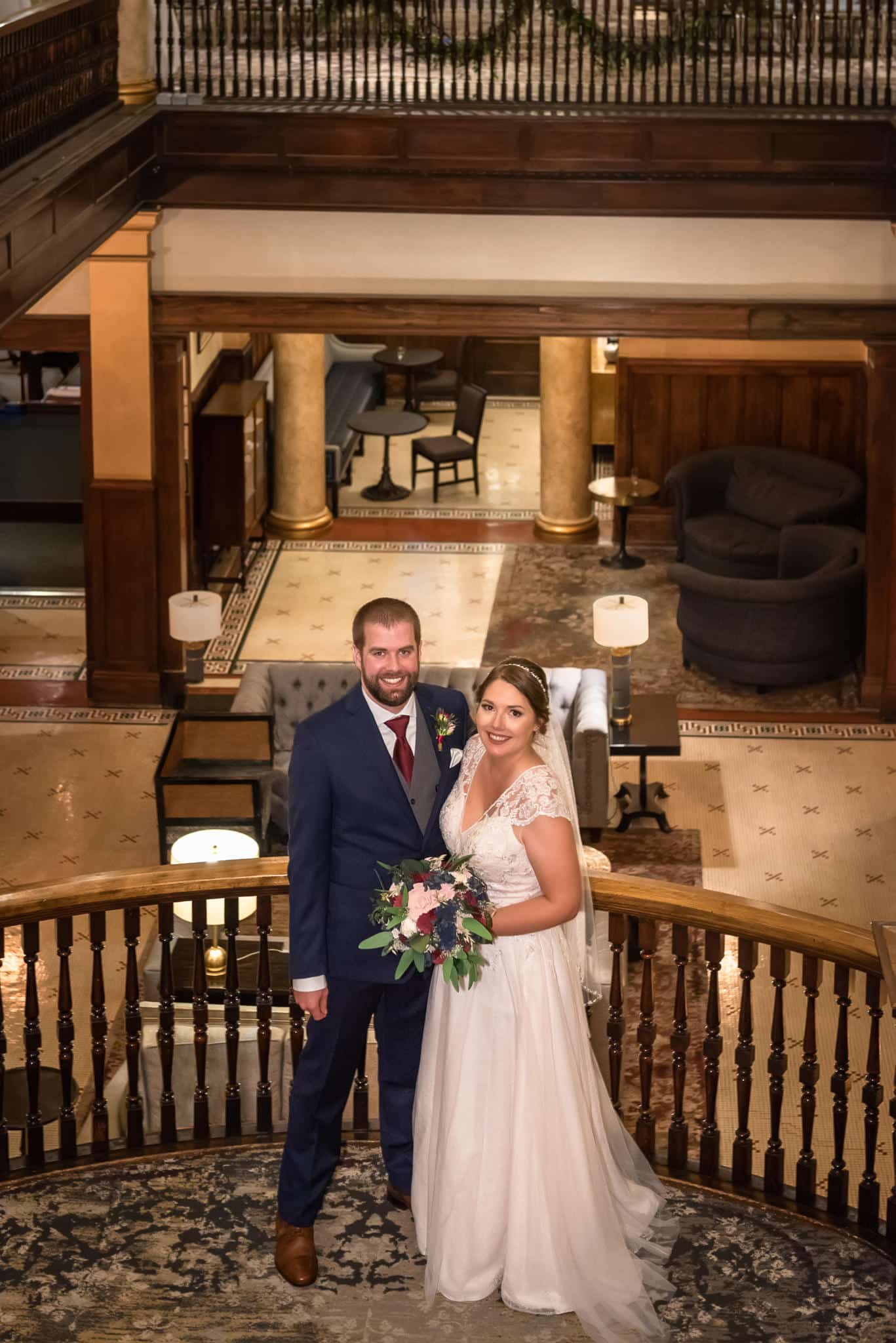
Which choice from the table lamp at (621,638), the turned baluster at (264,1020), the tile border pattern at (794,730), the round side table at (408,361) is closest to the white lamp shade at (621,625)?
the table lamp at (621,638)

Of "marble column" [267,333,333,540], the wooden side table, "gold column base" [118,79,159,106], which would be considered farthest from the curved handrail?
"marble column" [267,333,333,540]

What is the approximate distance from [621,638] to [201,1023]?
5785 millimetres

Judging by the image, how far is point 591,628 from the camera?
43.3 feet

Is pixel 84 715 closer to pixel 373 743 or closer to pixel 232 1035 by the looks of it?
pixel 232 1035

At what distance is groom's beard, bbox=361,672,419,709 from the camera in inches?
156

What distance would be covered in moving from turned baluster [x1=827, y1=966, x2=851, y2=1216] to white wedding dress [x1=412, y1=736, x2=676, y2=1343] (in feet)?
1.77

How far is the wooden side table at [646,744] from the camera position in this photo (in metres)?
9.85

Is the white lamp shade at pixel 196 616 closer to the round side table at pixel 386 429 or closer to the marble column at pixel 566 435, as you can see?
the marble column at pixel 566 435

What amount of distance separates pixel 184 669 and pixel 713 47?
5221 mm

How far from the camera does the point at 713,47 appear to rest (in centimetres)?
1213

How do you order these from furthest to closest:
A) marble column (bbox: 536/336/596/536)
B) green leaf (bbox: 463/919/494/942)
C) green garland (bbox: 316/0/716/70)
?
marble column (bbox: 536/336/596/536) < green garland (bbox: 316/0/716/70) < green leaf (bbox: 463/919/494/942)

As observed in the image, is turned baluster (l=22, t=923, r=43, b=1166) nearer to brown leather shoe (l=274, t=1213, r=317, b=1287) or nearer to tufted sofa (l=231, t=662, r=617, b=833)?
brown leather shoe (l=274, t=1213, r=317, b=1287)

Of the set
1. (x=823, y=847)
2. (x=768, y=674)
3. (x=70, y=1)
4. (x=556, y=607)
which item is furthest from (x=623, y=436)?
(x=70, y=1)

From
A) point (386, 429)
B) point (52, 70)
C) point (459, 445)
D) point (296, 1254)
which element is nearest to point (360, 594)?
point (386, 429)
